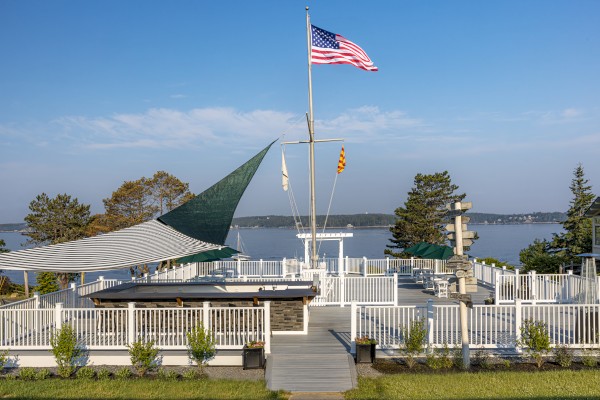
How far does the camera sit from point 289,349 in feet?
34.6

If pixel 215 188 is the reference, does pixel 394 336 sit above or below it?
below

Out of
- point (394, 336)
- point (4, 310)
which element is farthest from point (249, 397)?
point (4, 310)

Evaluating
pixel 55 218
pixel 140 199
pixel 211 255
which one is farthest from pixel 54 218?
pixel 211 255

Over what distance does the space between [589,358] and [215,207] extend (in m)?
9.32

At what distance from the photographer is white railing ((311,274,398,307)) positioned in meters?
15.7

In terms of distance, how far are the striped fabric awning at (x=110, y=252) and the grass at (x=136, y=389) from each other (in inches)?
91.8

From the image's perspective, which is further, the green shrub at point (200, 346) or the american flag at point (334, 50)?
the american flag at point (334, 50)

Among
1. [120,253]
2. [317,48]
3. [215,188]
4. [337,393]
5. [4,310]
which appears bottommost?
[337,393]

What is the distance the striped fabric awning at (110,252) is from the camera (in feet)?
34.8

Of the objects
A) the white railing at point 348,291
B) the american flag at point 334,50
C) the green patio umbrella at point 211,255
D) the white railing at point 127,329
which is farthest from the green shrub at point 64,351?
the green patio umbrella at point 211,255

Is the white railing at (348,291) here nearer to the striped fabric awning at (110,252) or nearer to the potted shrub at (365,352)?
the striped fabric awning at (110,252)

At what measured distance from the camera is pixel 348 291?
15875mm

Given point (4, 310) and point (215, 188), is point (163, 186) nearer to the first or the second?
point (215, 188)

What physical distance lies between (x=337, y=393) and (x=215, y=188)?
24.6ft
